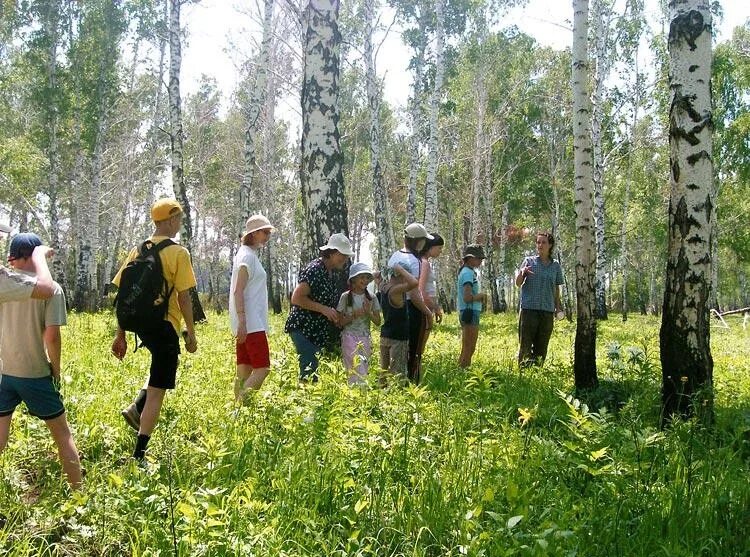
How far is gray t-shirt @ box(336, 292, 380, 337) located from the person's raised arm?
2768mm

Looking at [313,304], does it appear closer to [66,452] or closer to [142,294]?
[142,294]

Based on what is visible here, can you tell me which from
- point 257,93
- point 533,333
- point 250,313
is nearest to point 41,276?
point 250,313

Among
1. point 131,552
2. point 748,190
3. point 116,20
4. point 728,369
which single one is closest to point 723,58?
point 748,190

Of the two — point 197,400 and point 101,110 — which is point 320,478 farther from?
point 101,110

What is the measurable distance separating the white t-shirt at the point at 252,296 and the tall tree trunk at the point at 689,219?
3556 mm

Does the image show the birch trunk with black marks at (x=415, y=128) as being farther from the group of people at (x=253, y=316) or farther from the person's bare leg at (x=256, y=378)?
the person's bare leg at (x=256, y=378)

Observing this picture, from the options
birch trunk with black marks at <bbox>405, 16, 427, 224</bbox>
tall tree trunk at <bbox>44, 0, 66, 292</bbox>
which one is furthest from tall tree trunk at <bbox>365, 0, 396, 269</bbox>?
tall tree trunk at <bbox>44, 0, 66, 292</bbox>

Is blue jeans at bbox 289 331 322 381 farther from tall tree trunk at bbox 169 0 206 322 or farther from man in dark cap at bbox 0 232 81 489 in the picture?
tall tree trunk at bbox 169 0 206 322

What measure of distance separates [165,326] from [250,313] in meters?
1.22

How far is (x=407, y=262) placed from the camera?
6.38 m

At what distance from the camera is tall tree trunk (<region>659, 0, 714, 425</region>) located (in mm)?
4941

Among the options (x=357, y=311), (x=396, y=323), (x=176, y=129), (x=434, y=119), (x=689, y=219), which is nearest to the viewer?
(x=689, y=219)

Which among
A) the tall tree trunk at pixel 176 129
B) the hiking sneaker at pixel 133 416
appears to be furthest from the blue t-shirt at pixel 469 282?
the tall tree trunk at pixel 176 129

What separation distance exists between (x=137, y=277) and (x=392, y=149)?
36.9 metres
